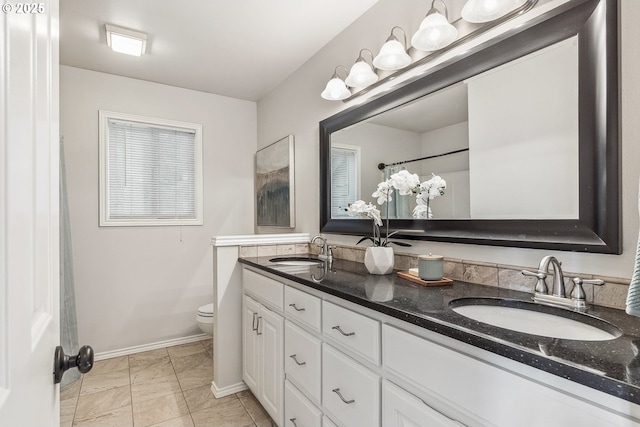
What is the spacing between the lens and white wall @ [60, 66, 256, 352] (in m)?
2.84

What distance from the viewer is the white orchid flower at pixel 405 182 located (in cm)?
172

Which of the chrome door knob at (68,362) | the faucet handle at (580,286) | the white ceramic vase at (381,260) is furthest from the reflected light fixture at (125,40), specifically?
the faucet handle at (580,286)

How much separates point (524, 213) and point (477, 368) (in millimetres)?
710

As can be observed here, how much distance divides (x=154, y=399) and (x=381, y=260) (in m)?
1.84

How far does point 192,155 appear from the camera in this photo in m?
3.37

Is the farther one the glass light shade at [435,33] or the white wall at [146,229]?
the white wall at [146,229]

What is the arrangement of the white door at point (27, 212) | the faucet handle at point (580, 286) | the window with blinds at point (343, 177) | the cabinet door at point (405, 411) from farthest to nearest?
Result: the window with blinds at point (343, 177) → the faucet handle at point (580, 286) → the cabinet door at point (405, 411) → the white door at point (27, 212)

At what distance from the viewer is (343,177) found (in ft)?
7.50

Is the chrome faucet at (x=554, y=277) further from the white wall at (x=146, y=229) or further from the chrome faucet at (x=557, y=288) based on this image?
the white wall at (x=146, y=229)

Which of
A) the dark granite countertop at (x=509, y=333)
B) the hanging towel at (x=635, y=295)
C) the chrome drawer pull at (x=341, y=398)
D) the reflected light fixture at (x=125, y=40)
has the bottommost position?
the chrome drawer pull at (x=341, y=398)

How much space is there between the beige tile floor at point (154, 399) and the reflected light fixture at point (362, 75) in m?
2.11

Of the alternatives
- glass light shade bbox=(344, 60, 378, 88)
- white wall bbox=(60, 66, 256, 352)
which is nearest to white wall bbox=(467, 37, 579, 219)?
glass light shade bbox=(344, 60, 378, 88)

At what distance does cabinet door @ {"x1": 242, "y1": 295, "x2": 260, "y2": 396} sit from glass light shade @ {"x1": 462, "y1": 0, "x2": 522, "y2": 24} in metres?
1.85

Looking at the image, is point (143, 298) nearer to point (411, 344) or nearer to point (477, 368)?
point (411, 344)
